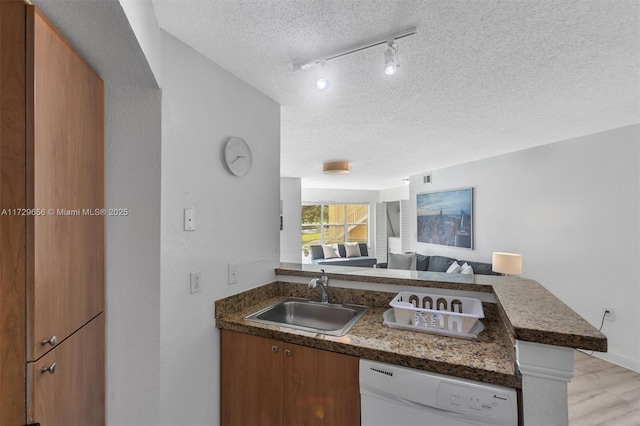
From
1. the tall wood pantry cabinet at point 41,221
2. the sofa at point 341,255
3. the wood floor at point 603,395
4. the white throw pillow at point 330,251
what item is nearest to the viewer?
the tall wood pantry cabinet at point 41,221

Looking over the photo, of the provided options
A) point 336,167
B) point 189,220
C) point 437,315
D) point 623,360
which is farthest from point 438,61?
point 623,360

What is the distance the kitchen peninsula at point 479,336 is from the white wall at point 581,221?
206cm

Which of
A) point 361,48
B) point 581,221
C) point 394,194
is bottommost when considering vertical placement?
point 581,221

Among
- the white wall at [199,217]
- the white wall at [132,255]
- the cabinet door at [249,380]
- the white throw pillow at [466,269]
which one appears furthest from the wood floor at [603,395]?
the white wall at [132,255]

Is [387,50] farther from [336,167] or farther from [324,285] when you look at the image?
[336,167]

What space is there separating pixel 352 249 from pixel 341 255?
0.34m

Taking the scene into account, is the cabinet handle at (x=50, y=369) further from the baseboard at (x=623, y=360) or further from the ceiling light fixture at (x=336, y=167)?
the baseboard at (x=623, y=360)

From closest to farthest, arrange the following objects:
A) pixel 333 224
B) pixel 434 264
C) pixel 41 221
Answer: pixel 41 221 < pixel 434 264 < pixel 333 224

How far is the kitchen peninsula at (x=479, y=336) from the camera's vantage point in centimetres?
90

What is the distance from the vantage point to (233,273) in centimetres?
167

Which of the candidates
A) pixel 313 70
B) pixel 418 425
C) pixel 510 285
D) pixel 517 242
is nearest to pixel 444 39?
pixel 313 70

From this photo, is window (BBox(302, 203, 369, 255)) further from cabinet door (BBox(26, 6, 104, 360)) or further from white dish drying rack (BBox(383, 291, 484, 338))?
cabinet door (BBox(26, 6, 104, 360))

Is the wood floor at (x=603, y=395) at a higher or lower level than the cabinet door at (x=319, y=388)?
lower

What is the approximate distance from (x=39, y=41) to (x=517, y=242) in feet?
14.9
